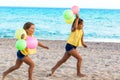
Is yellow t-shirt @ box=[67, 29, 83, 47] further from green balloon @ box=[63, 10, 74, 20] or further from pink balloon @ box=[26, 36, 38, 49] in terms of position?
pink balloon @ box=[26, 36, 38, 49]

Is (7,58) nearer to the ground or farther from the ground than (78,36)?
nearer to the ground

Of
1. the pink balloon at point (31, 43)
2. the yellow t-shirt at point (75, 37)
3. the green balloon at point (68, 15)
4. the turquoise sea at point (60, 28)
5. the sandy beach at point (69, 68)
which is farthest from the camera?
the turquoise sea at point (60, 28)

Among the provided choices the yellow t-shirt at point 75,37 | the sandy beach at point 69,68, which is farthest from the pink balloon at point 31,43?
the sandy beach at point 69,68

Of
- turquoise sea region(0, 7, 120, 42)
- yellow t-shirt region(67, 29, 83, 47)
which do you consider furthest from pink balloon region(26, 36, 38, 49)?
turquoise sea region(0, 7, 120, 42)

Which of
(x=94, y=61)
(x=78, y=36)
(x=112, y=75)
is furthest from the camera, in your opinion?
(x=94, y=61)

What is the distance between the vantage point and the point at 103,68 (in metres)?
10.6

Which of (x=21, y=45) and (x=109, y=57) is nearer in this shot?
(x=21, y=45)

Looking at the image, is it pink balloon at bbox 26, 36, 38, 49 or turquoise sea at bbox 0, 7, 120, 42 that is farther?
turquoise sea at bbox 0, 7, 120, 42

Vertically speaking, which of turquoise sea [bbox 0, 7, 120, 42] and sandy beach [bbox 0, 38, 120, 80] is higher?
sandy beach [bbox 0, 38, 120, 80]

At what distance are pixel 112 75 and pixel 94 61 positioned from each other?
97.6 inches

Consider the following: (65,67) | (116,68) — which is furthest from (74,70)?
(116,68)

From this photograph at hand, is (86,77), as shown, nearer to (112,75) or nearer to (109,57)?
(112,75)

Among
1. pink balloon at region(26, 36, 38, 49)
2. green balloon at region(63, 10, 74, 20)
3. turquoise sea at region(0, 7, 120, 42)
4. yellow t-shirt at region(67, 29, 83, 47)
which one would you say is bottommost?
turquoise sea at region(0, 7, 120, 42)

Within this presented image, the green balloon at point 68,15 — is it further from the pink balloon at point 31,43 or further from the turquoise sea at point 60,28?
the turquoise sea at point 60,28
